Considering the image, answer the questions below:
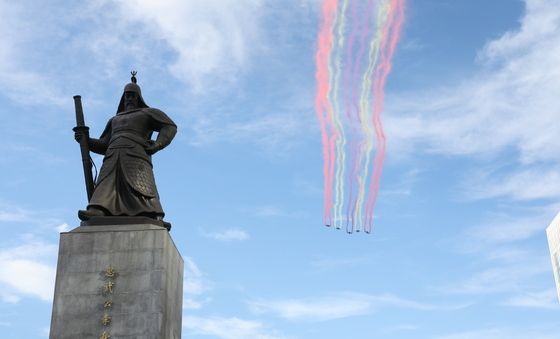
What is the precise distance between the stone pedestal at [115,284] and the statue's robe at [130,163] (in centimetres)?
72

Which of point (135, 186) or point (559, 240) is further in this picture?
point (559, 240)

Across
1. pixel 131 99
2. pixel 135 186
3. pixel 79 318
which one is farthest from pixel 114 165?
pixel 79 318

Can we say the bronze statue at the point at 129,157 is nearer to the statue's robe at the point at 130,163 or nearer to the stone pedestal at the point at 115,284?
the statue's robe at the point at 130,163

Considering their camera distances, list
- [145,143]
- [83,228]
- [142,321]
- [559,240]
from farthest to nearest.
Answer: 1. [559,240]
2. [145,143]
3. [83,228]
4. [142,321]

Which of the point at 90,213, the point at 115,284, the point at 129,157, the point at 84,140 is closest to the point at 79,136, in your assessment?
the point at 84,140

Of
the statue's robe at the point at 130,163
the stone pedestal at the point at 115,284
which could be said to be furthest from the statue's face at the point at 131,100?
the stone pedestal at the point at 115,284

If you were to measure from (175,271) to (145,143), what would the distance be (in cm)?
308

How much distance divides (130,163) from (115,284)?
2937mm

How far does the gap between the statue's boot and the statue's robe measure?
0.09 m

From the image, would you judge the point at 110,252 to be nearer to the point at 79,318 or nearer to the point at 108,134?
the point at 79,318

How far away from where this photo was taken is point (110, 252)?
1442cm

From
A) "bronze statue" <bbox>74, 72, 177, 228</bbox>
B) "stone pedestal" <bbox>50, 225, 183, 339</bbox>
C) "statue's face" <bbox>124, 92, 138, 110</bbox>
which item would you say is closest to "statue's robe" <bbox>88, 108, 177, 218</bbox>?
"bronze statue" <bbox>74, 72, 177, 228</bbox>

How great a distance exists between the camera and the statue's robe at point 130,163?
1535 cm

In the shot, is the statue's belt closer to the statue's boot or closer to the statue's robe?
the statue's robe
